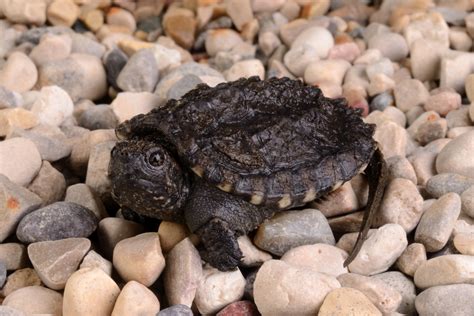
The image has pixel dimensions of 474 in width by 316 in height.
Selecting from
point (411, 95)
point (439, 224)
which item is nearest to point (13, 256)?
point (439, 224)

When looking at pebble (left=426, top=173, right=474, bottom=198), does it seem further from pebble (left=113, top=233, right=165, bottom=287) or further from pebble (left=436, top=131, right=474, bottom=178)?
pebble (left=113, top=233, right=165, bottom=287)

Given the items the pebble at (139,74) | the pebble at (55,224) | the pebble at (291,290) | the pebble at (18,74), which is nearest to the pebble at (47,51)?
the pebble at (18,74)

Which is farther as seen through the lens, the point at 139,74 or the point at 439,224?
the point at 139,74

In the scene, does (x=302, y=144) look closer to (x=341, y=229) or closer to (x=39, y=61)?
(x=341, y=229)

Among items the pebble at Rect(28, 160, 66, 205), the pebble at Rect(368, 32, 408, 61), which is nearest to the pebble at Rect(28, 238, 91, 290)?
the pebble at Rect(28, 160, 66, 205)

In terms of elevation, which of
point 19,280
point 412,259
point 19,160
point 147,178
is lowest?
point 19,280

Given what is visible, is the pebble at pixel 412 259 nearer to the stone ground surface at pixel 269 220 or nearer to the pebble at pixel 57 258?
the stone ground surface at pixel 269 220

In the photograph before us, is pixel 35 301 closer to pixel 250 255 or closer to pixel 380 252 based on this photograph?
pixel 250 255
